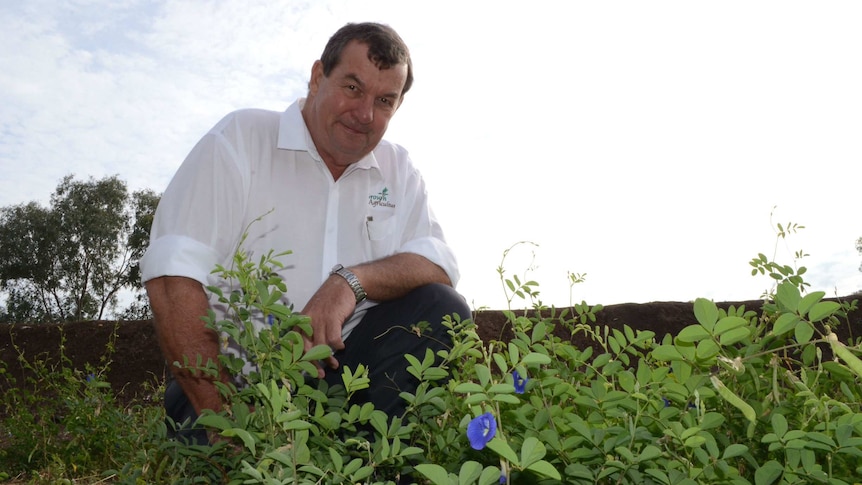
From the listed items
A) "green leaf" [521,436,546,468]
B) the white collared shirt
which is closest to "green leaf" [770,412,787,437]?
"green leaf" [521,436,546,468]

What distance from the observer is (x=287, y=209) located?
320 centimetres

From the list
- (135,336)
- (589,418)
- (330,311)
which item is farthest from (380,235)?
(135,336)

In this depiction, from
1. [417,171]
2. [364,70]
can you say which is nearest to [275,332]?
[364,70]

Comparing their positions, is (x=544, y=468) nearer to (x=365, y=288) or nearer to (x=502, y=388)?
(x=502, y=388)

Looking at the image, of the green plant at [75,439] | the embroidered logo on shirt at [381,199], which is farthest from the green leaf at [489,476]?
the embroidered logo on shirt at [381,199]

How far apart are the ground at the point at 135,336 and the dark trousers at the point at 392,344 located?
308 centimetres

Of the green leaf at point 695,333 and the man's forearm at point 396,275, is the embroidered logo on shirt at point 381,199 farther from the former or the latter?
the green leaf at point 695,333

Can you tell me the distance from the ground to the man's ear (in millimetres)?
3051

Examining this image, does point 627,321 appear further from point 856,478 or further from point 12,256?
point 12,256

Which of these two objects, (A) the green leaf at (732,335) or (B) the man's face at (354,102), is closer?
(A) the green leaf at (732,335)

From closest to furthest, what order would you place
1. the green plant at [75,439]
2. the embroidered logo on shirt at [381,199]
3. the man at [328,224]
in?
1. the man at [328,224]
2. the green plant at [75,439]
3. the embroidered logo on shirt at [381,199]

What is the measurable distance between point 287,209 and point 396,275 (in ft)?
2.16

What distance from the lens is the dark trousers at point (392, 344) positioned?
8.33 ft

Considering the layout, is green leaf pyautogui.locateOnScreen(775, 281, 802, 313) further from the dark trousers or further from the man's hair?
the man's hair
